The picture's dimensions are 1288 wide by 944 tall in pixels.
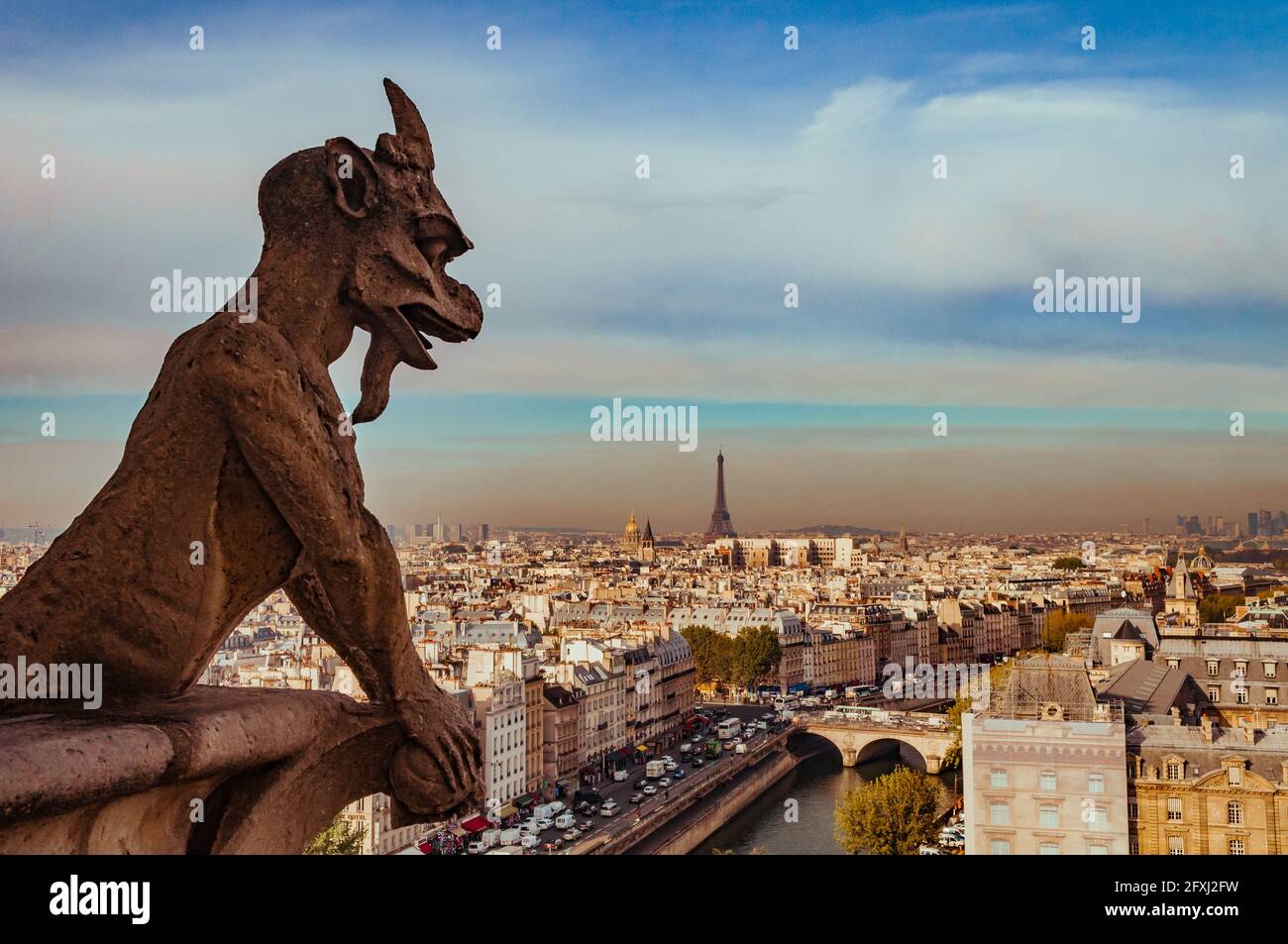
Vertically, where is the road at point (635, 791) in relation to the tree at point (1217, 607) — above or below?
below

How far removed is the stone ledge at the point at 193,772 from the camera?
4.43ft

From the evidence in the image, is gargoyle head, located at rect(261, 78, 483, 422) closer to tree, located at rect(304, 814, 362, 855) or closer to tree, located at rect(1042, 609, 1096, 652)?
tree, located at rect(304, 814, 362, 855)

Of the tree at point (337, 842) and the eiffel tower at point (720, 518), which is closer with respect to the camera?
the tree at point (337, 842)

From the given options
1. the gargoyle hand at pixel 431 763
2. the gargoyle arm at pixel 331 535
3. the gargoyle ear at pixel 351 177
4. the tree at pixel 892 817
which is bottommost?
the tree at pixel 892 817

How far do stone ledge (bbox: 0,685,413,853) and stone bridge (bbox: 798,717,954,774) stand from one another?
26005mm

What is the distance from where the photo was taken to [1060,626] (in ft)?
139

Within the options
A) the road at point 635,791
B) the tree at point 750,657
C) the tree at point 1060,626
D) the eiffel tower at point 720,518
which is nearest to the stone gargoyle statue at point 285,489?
the road at point 635,791

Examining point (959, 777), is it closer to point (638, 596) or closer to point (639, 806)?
point (639, 806)

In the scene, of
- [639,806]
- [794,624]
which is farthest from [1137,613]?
[639,806]

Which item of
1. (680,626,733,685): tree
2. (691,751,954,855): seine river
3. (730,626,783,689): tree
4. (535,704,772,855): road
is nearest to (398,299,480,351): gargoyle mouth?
(535,704,772,855): road

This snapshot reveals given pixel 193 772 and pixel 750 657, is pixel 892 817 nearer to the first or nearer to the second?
pixel 193 772

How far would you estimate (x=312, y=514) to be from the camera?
66.1 inches

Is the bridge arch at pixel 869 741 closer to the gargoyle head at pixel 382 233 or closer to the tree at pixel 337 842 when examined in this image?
the tree at pixel 337 842

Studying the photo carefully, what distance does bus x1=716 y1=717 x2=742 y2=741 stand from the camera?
2940 cm
